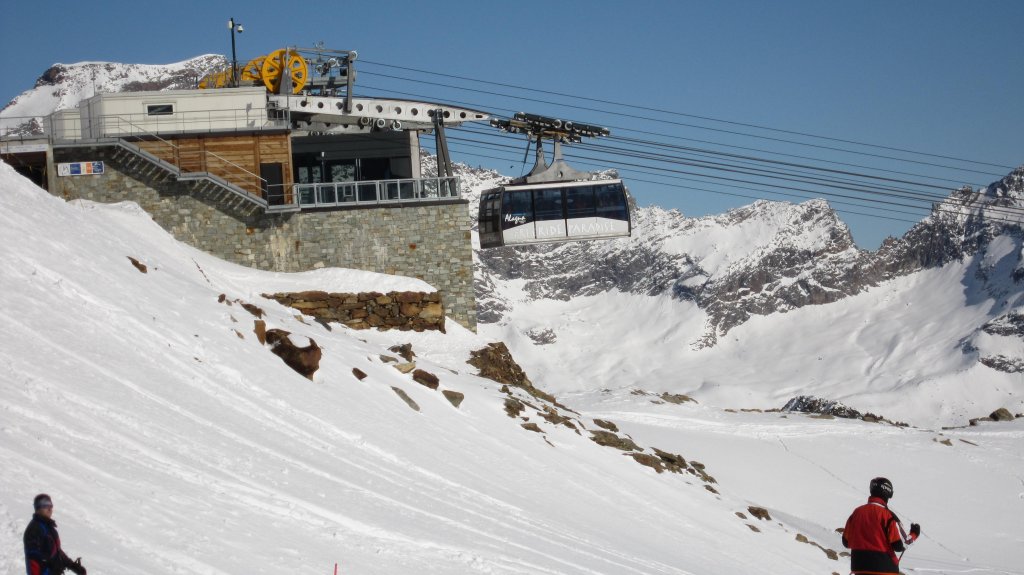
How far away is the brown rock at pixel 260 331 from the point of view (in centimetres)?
2323

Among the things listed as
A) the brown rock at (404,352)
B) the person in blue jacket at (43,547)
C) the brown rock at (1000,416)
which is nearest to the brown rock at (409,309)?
the brown rock at (404,352)

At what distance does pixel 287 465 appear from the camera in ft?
54.7

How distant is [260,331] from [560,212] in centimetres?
1876

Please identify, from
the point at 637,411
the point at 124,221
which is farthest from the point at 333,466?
the point at 637,411

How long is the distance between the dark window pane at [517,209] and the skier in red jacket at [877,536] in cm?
2797

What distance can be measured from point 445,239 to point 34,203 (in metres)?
17.7

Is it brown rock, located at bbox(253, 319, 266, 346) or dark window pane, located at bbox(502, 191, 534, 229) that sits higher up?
dark window pane, located at bbox(502, 191, 534, 229)

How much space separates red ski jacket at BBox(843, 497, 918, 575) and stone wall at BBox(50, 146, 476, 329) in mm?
26186

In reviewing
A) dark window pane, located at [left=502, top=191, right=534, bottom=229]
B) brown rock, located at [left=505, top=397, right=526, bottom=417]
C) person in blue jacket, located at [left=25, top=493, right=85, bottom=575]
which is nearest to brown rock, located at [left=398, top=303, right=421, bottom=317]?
dark window pane, located at [left=502, top=191, right=534, bottom=229]

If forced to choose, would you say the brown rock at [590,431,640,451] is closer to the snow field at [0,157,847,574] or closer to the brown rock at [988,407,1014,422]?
the snow field at [0,157,847,574]

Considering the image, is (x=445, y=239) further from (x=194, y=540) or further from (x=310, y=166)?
(x=194, y=540)

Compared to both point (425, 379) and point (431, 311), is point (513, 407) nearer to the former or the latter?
point (425, 379)

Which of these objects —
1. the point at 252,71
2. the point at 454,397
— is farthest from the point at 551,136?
the point at 454,397

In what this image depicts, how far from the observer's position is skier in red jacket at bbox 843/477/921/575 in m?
13.3
